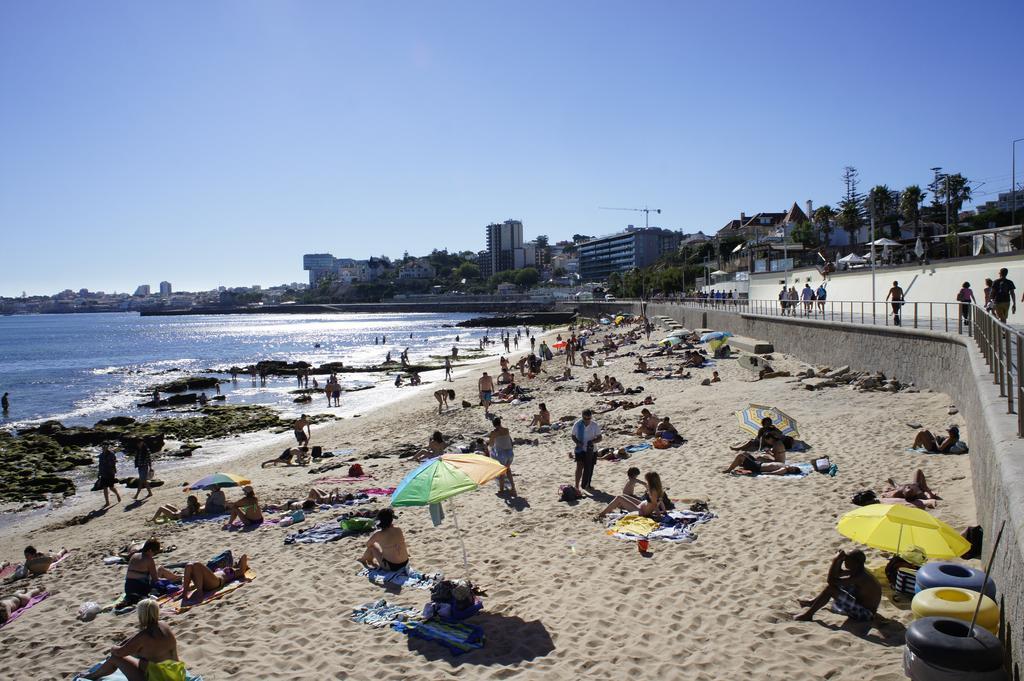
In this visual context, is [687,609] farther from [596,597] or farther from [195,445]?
[195,445]

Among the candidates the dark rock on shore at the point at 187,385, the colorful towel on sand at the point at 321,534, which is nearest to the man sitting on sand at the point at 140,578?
the colorful towel on sand at the point at 321,534

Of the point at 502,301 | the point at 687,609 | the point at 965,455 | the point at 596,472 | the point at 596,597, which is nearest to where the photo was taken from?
the point at 687,609

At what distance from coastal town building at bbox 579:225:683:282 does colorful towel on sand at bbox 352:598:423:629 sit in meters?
159

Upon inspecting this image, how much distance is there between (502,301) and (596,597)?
145936 millimetres

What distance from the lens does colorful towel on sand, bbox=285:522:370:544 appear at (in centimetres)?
912

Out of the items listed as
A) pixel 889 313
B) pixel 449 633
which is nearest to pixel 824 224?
pixel 889 313

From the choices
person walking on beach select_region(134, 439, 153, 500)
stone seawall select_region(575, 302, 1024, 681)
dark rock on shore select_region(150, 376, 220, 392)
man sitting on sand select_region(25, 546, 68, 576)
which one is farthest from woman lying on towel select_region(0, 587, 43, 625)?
dark rock on shore select_region(150, 376, 220, 392)

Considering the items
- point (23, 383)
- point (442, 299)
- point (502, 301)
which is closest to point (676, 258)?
point (502, 301)

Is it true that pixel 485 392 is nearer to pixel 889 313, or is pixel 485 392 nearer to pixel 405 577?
pixel 889 313

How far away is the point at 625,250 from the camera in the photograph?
17375 cm

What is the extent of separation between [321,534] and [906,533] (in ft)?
23.1

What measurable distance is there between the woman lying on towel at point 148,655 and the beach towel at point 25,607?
114 inches

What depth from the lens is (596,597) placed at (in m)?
6.66

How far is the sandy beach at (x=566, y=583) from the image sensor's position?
5.59 m
